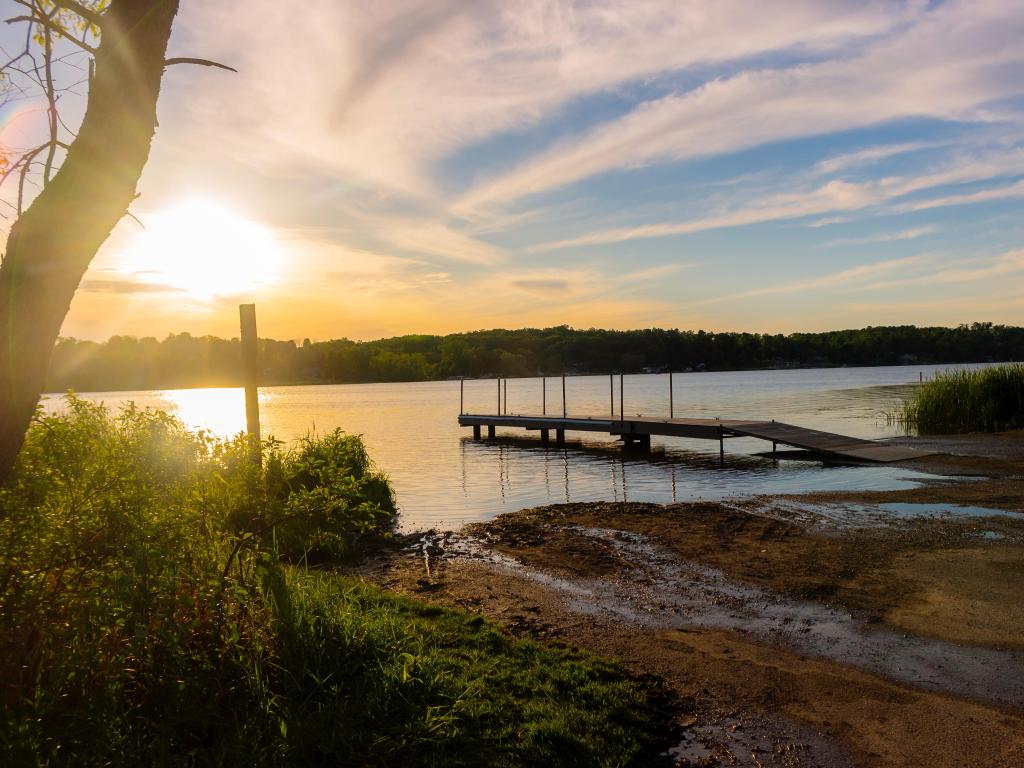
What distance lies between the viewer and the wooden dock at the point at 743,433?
2298cm

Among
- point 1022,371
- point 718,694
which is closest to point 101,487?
point 718,694

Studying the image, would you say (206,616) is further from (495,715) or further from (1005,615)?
(1005,615)

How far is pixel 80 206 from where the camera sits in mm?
3592

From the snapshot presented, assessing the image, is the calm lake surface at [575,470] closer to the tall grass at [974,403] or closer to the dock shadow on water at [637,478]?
the dock shadow on water at [637,478]

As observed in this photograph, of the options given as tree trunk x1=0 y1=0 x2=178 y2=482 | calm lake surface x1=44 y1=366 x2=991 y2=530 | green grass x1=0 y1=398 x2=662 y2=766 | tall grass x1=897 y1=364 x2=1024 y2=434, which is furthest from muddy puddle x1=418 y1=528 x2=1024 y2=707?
tall grass x1=897 y1=364 x2=1024 y2=434

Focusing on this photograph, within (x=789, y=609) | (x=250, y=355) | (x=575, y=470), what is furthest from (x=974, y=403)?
(x=250, y=355)

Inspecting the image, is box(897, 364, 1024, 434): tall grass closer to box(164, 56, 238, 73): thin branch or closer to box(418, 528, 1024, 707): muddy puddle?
box(418, 528, 1024, 707): muddy puddle

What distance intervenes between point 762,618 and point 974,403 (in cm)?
2743

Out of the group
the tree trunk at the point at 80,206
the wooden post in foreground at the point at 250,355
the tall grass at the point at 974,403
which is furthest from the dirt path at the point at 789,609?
the tall grass at the point at 974,403

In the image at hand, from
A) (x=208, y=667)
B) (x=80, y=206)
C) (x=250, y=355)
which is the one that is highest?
(x=80, y=206)

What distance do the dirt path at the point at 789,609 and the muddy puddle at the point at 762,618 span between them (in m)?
0.02

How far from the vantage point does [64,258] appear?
3.50 meters

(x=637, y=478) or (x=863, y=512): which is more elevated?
(x=863, y=512)

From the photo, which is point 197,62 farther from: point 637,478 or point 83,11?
point 637,478
